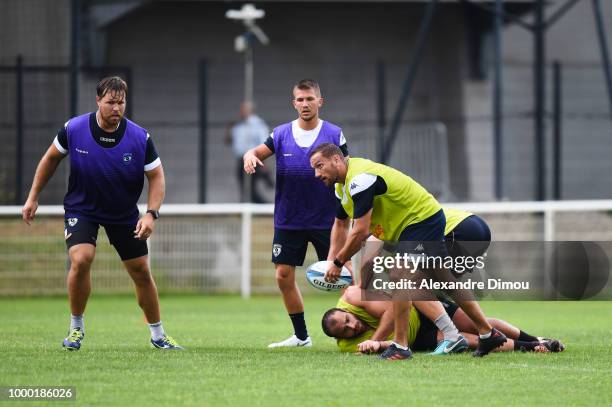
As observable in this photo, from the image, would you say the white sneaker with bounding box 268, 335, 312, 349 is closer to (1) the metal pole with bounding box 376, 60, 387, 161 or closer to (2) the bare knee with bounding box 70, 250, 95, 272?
(2) the bare knee with bounding box 70, 250, 95, 272

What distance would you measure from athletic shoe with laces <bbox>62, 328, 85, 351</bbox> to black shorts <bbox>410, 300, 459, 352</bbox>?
8.86 feet

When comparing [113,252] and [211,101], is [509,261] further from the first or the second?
[211,101]

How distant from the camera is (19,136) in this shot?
19.5 meters

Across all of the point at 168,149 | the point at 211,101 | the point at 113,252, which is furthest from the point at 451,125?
the point at 113,252

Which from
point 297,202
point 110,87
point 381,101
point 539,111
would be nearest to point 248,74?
point 381,101

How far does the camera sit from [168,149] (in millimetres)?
20859

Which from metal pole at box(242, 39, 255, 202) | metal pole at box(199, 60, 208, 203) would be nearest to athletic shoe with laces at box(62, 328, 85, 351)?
metal pole at box(199, 60, 208, 203)

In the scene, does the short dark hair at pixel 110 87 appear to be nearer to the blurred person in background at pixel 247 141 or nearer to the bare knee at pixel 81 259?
the bare knee at pixel 81 259

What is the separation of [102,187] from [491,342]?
3.34 metres

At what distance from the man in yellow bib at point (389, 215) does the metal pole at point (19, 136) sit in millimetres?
10697

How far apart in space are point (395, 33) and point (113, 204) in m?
16.1

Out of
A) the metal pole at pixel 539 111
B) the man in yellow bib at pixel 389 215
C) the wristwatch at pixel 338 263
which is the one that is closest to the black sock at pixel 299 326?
the man in yellow bib at pixel 389 215

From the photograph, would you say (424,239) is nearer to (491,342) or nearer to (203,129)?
(491,342)

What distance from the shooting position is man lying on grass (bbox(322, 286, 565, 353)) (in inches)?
394
